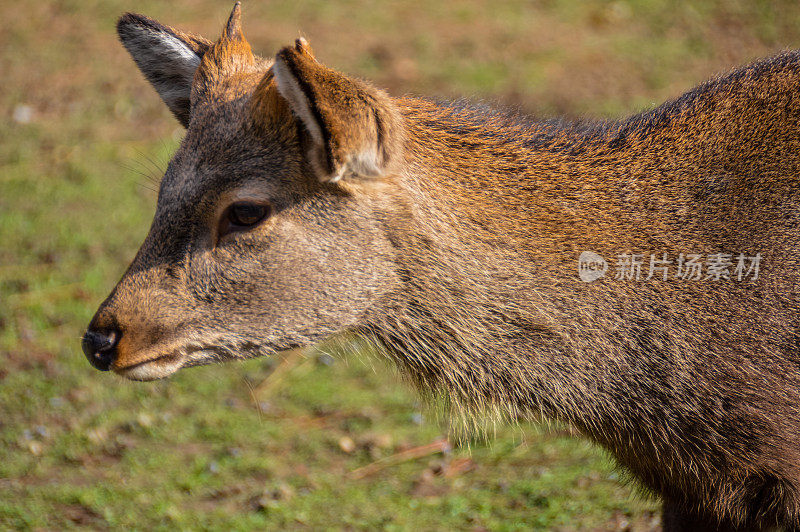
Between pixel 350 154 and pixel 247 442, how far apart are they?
9.78 ft

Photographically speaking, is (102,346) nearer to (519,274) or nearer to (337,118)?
(337,118)

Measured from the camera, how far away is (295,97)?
3.21 metres

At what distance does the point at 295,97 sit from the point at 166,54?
3.89ft

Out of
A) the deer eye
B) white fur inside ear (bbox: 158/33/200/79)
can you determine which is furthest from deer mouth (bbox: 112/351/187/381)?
white fur inside ear (bbox: 158/33/200/79)

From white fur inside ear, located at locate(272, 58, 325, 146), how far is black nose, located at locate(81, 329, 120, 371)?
3.65 feet

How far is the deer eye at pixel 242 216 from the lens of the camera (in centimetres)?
354

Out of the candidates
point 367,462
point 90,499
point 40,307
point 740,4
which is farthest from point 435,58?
point 90,499

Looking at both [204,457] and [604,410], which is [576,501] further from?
[204,457]

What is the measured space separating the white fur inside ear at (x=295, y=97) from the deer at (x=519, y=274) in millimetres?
122

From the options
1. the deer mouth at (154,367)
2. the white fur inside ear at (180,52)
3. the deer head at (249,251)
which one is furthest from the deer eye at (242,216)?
the white fur inside ear at (180,52)

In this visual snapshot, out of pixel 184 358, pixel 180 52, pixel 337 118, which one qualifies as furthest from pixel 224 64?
pixel 184 358

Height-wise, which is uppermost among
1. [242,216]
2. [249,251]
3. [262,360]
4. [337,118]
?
[337,118]

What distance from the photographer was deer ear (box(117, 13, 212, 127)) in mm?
4078

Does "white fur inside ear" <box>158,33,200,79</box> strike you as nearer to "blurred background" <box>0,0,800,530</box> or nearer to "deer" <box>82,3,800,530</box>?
"deer" <box>82,3,800,530</box>
